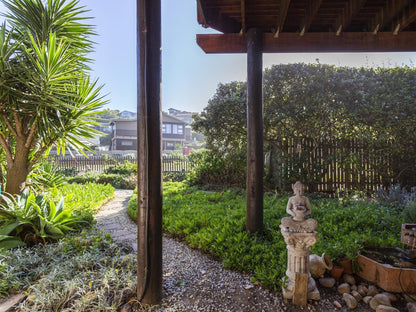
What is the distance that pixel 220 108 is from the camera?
6090 millimetres

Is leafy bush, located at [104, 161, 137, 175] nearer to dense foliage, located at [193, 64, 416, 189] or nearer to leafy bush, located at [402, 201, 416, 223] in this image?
dense foliage, located at [193, 64, 416, 189]

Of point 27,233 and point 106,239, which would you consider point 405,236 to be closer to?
point 106,239

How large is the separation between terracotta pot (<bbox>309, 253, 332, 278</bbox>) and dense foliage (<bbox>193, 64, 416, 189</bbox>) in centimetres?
365

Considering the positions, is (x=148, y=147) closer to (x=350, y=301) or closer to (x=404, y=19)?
(x=350, y=301)

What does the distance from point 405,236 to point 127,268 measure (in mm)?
2586

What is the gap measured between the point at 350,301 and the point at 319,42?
10.0 ft

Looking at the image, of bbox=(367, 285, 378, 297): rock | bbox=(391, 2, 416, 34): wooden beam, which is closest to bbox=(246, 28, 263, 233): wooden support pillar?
bbox=(367, 285, 378, 297): rock

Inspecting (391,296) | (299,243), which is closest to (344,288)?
(391,296)

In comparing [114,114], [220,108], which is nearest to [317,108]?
[220,108]

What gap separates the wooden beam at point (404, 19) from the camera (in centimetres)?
263

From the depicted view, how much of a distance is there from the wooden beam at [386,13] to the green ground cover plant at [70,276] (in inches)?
158

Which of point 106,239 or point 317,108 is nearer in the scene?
point 106,239

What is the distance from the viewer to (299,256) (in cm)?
180

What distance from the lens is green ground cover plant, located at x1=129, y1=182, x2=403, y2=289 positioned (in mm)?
2188
